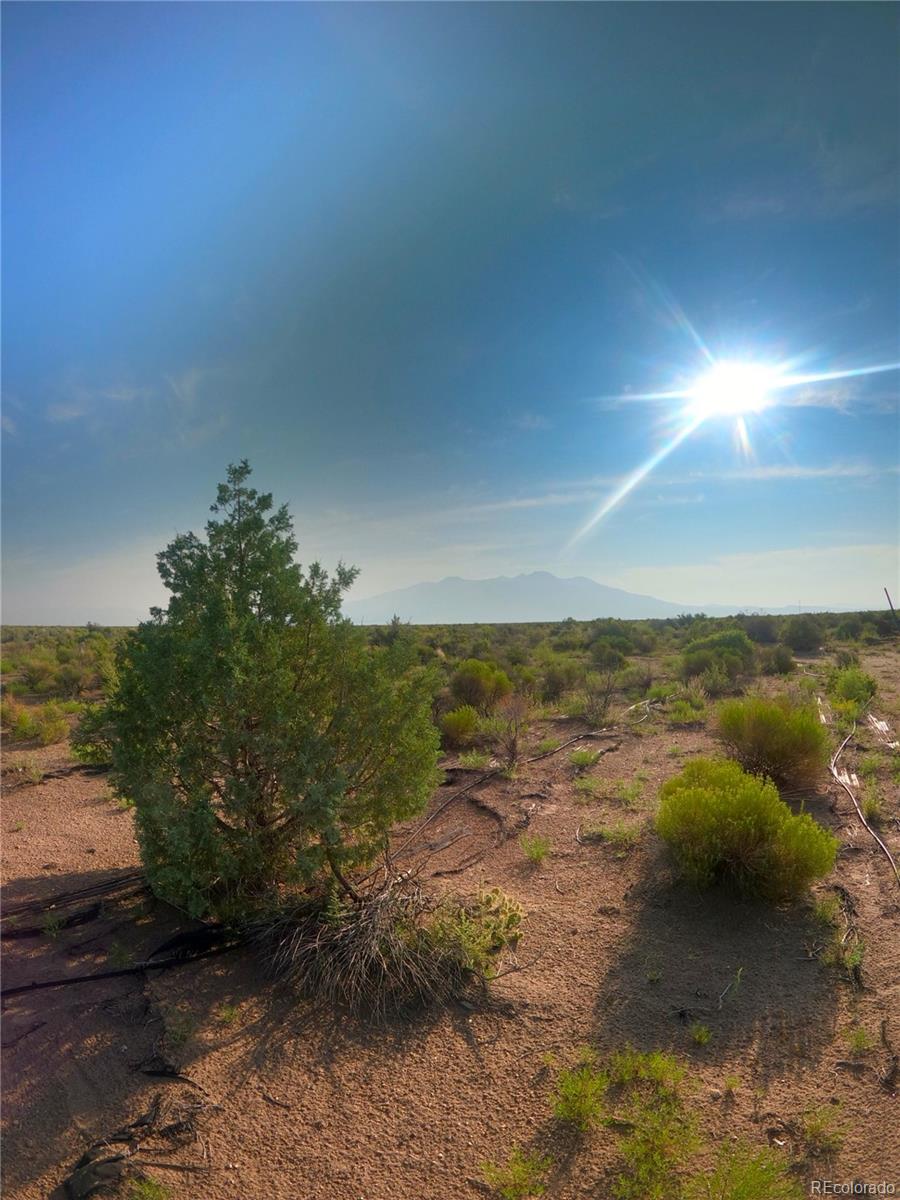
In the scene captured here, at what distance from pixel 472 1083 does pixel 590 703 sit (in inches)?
404

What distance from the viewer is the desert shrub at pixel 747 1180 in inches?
117

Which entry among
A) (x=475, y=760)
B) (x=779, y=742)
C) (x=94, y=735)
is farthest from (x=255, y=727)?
(x=779, y=742)

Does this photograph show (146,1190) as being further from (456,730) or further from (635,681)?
(635,681)

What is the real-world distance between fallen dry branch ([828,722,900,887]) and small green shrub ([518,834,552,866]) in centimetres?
330

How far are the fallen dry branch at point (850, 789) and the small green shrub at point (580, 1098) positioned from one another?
400 centimetres

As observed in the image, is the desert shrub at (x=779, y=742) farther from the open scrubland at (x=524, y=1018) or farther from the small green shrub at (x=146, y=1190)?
the small green shrub at (x=146, y=1190)

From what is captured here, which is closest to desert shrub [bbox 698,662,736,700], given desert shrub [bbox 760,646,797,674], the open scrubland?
desert shrub [bbox 760,646,797,674]

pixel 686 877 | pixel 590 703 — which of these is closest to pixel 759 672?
pixel 590 703

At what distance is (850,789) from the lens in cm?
825

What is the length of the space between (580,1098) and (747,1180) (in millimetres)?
912

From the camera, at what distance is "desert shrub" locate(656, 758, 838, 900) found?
18.5 ft

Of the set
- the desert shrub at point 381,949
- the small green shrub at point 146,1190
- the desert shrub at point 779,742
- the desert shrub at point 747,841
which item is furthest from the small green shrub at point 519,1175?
the desert shrub at point 779,742

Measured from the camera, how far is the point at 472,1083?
3971 millimetres

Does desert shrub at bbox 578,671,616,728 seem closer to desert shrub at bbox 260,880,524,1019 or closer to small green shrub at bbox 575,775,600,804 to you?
small green shrub at bbox 575,775,600,804
